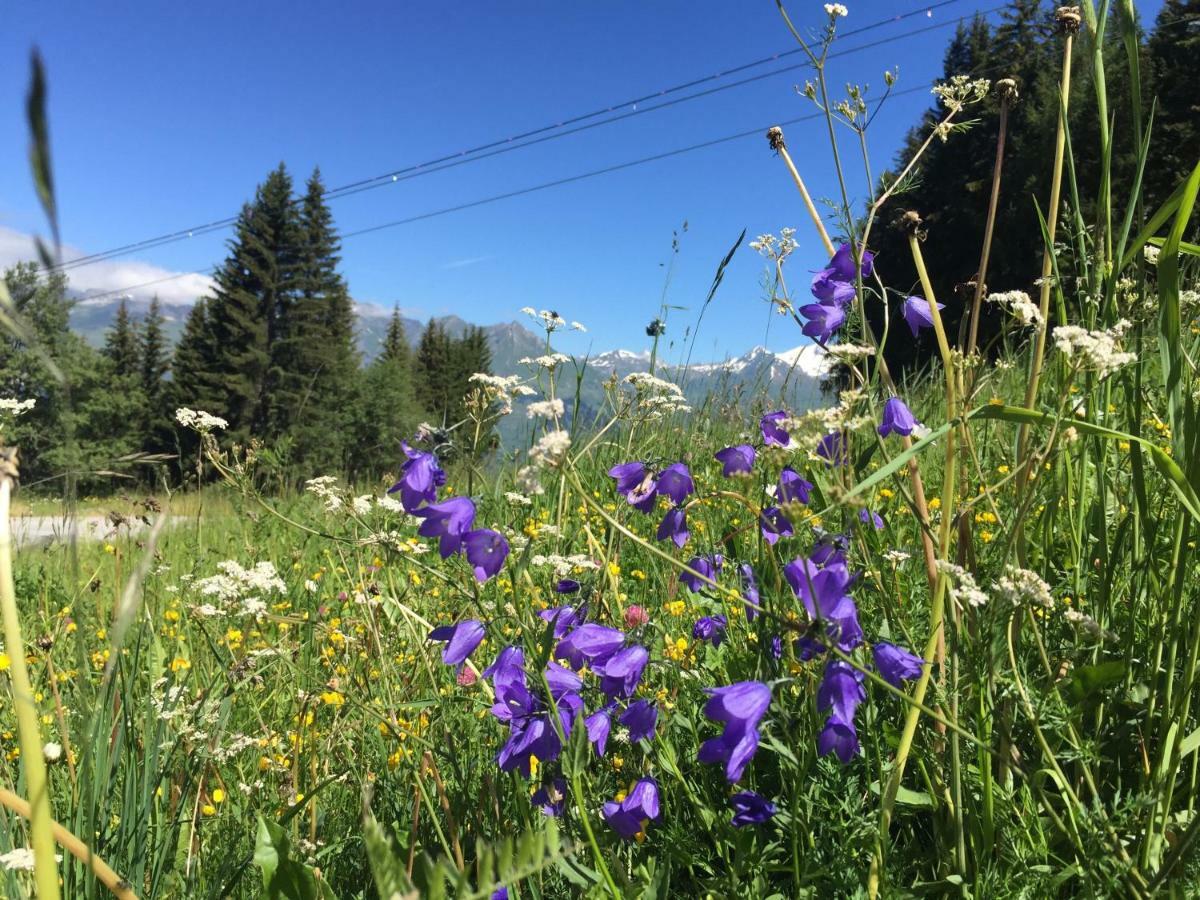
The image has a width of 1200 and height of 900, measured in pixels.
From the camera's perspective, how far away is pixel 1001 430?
252cm

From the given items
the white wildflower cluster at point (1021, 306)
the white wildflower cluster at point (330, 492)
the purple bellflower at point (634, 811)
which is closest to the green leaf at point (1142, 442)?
the white wildflower cluster at point (1021, 306)

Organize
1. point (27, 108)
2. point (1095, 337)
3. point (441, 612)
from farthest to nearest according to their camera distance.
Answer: point (441, 612), point (1095, 337), point (27, 108)

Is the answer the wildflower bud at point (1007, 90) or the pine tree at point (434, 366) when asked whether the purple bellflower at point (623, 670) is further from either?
the pine tree at point (434, 366)

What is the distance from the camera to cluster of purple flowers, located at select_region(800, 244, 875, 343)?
159 centimetres

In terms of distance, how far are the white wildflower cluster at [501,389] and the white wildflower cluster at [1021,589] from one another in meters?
1.10

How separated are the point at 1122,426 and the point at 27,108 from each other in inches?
119

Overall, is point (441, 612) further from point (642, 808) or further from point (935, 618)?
point (935, 618)

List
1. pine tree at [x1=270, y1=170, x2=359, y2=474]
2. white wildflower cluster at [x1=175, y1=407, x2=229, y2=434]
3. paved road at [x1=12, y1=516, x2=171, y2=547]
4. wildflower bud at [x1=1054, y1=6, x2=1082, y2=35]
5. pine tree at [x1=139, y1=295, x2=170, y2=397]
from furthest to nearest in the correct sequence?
pine tree at [x1=139, y1=295, x2=170, y2=397]
pine tree at [x1=270, y1=170, x2=359, y2=474]
white wildflower cluster at [x1=175, y1=407, x2=229, y2=434]
wildflower bud at [x1=1054, y1=6, x2=1082, y2=35]
paved road at [x1=12, y1=516, x2=171, y2=547]

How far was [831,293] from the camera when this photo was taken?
5.28 feet

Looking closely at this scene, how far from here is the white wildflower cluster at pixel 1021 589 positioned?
3.51 ft

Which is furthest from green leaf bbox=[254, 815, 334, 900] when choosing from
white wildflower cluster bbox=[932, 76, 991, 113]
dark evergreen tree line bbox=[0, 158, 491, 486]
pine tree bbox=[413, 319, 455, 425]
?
pine tree bbox=[413, 319, 455, 425]

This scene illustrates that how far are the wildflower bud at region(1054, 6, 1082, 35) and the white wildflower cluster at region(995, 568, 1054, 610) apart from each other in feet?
3.90

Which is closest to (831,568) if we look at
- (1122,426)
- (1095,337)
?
(1095,337)

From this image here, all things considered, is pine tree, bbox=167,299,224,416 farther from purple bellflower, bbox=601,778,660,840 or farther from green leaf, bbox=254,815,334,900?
purple bellflower, bbox=601,778,660,840
